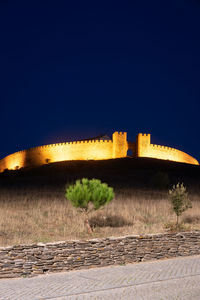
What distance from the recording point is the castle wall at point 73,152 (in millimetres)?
53562

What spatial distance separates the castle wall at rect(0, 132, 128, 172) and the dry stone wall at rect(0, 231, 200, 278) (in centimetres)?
4329

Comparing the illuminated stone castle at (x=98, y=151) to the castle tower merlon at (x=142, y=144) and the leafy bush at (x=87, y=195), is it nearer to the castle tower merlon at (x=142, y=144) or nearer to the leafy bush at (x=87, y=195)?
the castle tower merlon at (x=142, y=144)

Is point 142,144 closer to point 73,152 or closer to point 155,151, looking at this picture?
point 155,151

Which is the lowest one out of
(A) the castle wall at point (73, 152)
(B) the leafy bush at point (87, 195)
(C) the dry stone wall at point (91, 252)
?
(C) the dry stone wall at point (91, 252)

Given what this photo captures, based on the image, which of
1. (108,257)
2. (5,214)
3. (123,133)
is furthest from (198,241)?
(123,133)

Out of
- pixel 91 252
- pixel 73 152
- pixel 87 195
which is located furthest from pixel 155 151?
pixel 91 252

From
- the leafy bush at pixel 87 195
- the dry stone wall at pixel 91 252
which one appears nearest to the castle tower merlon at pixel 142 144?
the leafy bush at pixel 87 195

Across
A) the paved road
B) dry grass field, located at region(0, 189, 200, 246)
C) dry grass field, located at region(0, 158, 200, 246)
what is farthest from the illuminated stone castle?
the paved road

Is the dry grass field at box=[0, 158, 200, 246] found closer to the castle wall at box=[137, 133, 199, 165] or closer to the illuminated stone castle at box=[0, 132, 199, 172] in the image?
the illuminated stone castle at box=[0, 132, 199, 172]

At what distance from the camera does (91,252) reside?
8422mm

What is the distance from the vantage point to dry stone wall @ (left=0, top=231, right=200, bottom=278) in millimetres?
7516

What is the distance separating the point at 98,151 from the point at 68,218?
4096 centimetres

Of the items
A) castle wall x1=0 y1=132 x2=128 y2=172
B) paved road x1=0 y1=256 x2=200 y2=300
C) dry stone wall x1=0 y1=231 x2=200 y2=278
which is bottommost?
paved road x1=0 y1=256 x2=200 y2=300

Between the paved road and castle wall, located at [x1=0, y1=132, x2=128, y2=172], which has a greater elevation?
castle wall, located at [x1=0, y1=132, x2=128, y2=172]
